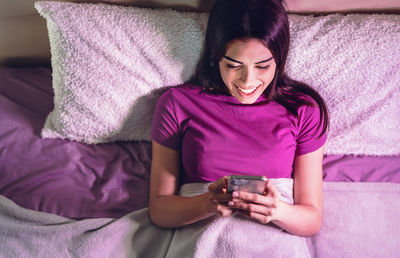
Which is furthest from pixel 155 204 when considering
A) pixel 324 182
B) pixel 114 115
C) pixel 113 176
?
pixel 324 182

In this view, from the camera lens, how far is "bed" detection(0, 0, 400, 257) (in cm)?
105

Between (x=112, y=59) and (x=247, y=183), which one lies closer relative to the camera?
(x=247, y=183)

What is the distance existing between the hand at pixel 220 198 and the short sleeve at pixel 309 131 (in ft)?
0.96

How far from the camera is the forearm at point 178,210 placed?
0.97 meters

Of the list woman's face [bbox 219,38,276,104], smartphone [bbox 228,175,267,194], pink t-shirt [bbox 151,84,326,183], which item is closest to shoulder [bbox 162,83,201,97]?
pink t-shirt [bbox 151,84,326,183]

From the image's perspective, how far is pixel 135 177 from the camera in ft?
3.86

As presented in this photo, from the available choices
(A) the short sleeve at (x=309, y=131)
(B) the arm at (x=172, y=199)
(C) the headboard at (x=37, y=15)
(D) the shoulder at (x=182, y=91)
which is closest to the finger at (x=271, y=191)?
(B) the arm at (x=172, y=199)

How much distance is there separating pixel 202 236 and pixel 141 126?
45 cm

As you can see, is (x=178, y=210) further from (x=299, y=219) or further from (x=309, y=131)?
(x=309, y=131)

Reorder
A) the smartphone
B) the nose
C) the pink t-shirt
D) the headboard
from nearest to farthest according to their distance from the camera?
the smartphone, the nose, the pink t-shirt, the headboard

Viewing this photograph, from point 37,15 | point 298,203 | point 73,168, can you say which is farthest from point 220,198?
point 37,15

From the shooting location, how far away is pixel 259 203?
896 mm

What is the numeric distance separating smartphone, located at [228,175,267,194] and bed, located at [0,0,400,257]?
20cm

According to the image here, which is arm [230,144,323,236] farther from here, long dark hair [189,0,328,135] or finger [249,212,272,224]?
long dark hair [189,0,328,135]
